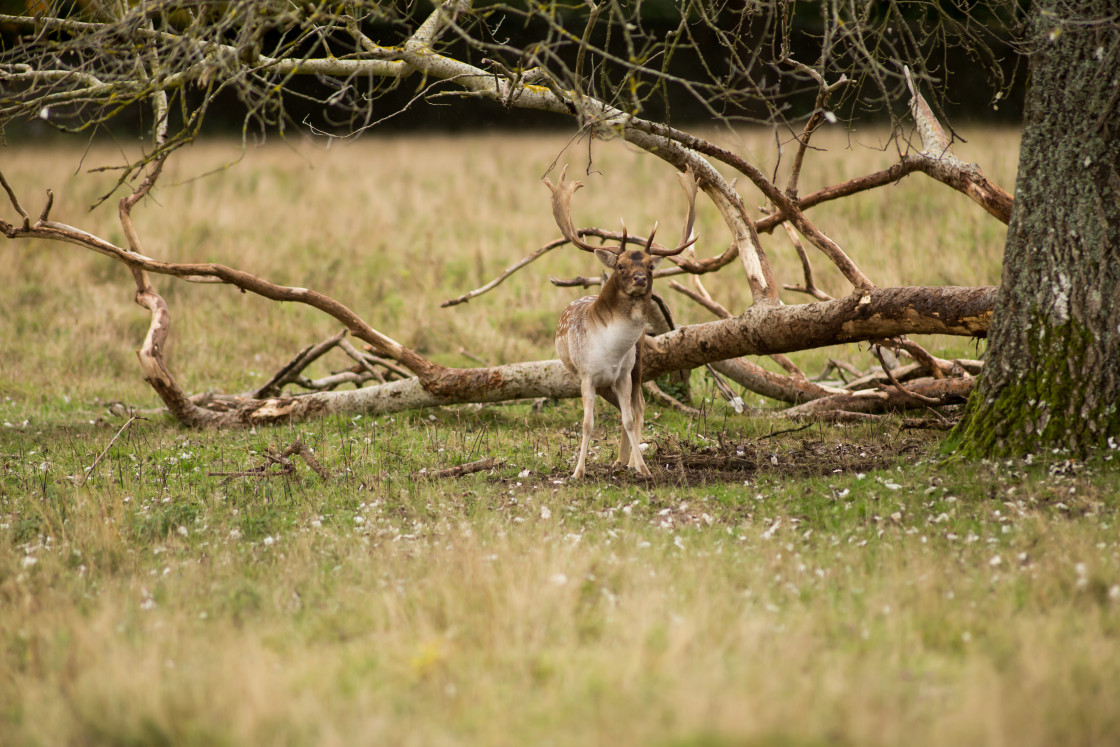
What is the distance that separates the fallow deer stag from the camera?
280 inches

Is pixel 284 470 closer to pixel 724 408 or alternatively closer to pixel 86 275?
pixel 724 408

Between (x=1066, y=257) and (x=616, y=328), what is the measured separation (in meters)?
3.10

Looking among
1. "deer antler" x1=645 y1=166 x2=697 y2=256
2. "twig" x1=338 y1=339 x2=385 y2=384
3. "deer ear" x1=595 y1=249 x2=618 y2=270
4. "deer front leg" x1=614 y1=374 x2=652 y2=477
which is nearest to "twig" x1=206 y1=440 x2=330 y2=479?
"deer front leg" x1=614 y1=374 x2=652 y2=477

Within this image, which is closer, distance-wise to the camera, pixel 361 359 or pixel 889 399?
pixel 889 399

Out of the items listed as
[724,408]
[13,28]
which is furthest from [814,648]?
[13,28]

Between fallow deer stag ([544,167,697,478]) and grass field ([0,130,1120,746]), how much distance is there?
515 mm

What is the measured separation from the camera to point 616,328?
24.0ft

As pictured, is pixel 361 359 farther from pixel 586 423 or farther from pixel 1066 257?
pixel 1066 257

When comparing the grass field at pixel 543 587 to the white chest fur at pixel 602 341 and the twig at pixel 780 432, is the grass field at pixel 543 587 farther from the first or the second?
the white chest fur at pixel 602 341

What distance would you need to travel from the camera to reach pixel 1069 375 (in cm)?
635

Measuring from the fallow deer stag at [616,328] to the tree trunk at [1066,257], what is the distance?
2.36 m

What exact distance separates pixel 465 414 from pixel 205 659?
636 centimetres

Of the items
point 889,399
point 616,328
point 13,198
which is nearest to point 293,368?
point 13,198

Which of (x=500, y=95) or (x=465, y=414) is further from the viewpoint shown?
(x=465, y=414)
